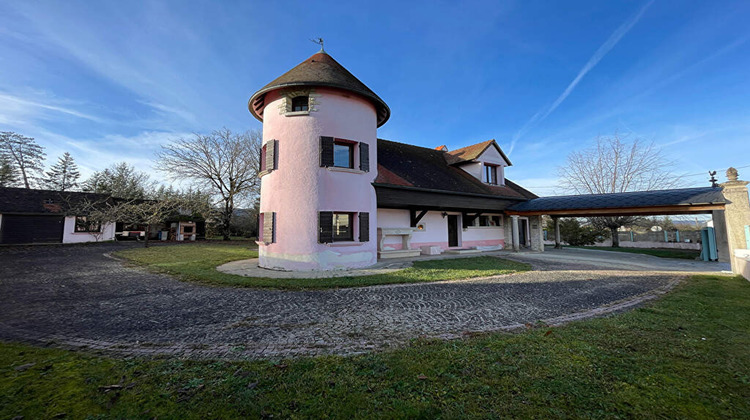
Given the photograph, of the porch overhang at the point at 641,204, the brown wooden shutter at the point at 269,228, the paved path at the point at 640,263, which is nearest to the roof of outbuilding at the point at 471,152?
the porch overhang at the point at 641,204

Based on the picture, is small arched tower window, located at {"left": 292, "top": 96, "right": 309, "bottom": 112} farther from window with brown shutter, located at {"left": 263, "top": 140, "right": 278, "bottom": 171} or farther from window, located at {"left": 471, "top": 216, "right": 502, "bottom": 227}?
window, located at {"left": 471, "top": 216, "right": 502, "bottom": 227}

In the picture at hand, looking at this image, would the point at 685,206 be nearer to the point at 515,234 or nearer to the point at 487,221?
the point at 515,234

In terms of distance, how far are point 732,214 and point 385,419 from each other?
47.7 ft

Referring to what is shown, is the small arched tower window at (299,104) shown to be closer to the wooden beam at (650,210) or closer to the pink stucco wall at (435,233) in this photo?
the pink stucco wall at (435,233)

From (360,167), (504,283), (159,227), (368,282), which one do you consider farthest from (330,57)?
(159,227)

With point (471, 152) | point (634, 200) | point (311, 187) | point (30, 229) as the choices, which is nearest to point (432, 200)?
point (311, 187)

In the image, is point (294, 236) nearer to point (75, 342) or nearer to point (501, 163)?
point (75, 342)

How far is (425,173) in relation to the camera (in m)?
15.8

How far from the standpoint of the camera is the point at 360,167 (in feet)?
37.0

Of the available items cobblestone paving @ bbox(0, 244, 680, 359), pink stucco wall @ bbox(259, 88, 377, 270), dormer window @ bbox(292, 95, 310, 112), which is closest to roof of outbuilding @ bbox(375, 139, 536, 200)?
pink stucco wall @ bbox(259, 88, 377, 270)

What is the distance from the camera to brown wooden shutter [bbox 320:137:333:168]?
1061cm

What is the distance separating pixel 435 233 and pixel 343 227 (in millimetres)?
6939

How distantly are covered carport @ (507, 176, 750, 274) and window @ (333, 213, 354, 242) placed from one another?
11.0 m

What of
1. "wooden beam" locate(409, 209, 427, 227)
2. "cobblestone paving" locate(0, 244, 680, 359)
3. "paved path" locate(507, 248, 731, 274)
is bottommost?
"paved path" locate(507, 248, 731, 274)
